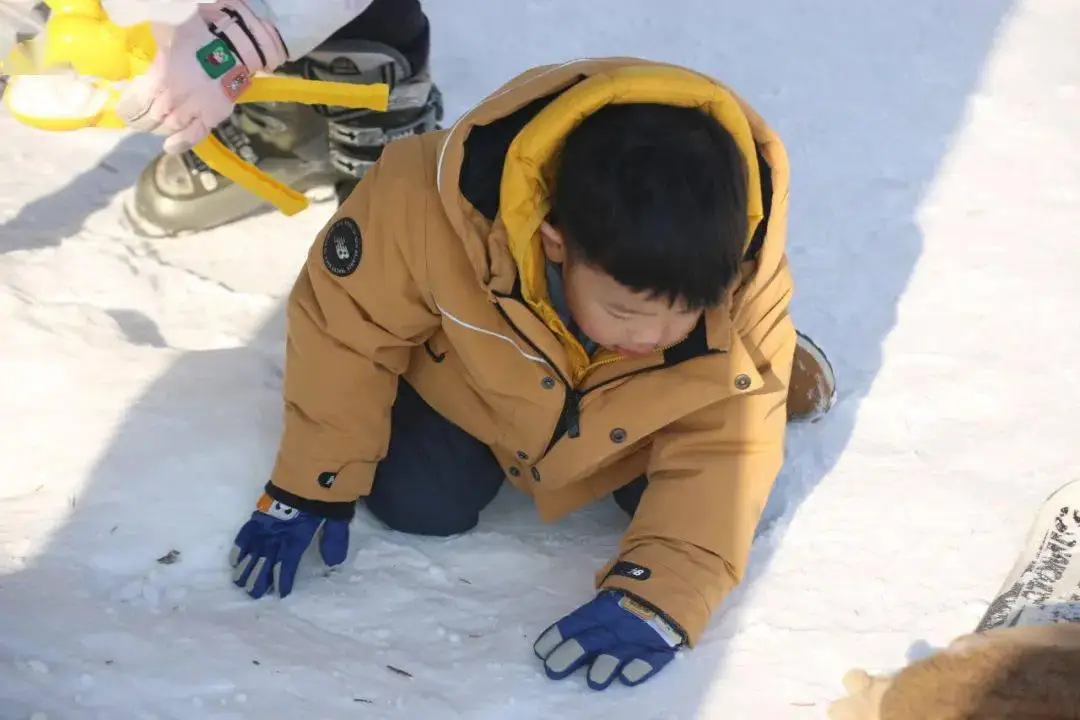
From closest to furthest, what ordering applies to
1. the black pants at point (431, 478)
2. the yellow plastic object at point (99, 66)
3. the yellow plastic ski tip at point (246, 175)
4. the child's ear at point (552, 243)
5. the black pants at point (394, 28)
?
1. the child's ear at point (552, 243)
2. the yellow plastic object at point (99, 66)
3. the black pants at point (431, 478)
4. the yellow plastic ski tip at point (246, 175)
5. the black pants at point (394, 28)

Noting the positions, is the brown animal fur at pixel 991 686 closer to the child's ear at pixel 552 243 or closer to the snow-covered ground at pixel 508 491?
the snow-covered ground at pixel 508 491

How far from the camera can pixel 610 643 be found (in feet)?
3.53

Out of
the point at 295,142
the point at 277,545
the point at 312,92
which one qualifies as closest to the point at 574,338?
the point at 277,545

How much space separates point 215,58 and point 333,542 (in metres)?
0.56

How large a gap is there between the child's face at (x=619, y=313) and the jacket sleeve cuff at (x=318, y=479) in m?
0.32

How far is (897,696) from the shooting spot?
1.05 meters

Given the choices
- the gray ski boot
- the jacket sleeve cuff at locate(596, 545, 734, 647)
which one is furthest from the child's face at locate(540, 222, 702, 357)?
the gray ski boot

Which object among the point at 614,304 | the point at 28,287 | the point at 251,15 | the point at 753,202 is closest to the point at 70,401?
the point at 28,287

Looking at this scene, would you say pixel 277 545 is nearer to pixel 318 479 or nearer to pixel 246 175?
pixel 318 479

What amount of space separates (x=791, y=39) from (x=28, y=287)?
1446 mm

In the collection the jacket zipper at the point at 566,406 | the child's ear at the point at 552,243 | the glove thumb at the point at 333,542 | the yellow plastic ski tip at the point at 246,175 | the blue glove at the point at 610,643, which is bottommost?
the blue glove at the point at 610,643

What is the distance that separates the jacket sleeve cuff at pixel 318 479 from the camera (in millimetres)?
1153

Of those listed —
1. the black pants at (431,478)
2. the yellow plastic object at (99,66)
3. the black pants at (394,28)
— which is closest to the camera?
the yellow plastic object at (99,66)

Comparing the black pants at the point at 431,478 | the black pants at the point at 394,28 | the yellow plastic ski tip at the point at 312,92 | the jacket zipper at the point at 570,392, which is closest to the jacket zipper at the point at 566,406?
the jacket zipper at the point at 570,392
